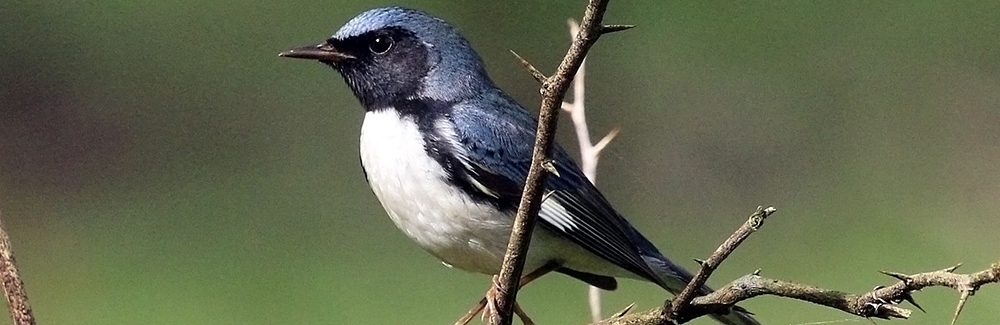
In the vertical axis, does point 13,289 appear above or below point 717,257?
below

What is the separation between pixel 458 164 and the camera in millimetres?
1493

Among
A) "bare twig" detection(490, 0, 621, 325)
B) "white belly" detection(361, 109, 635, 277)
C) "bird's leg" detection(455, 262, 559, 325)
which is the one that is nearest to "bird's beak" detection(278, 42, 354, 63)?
"white belly" detection(361, 109, 635, 277)

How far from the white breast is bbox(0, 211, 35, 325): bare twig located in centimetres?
58

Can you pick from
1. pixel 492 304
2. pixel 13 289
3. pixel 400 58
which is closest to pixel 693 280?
pixel 492 304

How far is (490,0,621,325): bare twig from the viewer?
875 millimetres

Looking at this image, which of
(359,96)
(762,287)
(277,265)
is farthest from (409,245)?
(762,287)

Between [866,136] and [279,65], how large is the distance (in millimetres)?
1722

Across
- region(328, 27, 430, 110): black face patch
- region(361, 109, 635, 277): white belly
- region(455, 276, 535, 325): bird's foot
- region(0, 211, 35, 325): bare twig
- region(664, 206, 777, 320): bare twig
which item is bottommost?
region(0, 211, 35, 325): bare twig

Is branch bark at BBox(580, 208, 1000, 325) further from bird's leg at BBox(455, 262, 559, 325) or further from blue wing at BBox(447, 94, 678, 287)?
blue wing at BBox(447, 94, 678, 287)

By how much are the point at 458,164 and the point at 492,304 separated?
366 millimetres

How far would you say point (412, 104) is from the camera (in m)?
1.58

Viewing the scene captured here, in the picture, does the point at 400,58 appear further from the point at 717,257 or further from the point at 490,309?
the point at 717,257

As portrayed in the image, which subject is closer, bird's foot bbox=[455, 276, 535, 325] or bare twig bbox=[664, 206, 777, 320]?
bare twig bbox=[664, 206, 777, 320]

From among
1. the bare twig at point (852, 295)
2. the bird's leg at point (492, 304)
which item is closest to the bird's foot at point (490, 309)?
the bird's leg at point (492, 304)
